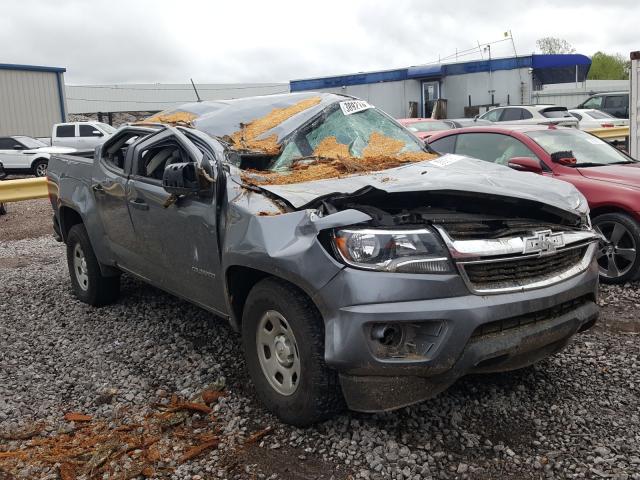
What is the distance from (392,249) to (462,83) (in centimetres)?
2935

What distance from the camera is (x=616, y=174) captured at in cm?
603

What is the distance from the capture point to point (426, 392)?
2.96 metres

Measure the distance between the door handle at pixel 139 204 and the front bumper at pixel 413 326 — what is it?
2037 millimetres

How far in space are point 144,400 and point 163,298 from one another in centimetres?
214

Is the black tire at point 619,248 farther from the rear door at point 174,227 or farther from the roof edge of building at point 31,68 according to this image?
the roof edge of building at point 31,68

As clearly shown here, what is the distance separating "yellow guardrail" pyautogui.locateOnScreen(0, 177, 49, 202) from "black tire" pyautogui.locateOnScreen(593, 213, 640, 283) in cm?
707

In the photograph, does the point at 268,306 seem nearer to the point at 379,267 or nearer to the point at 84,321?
the point at 379,267

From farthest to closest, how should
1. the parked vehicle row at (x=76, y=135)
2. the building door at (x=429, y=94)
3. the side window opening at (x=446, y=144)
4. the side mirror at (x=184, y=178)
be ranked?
Result: the building door at (x=429, y=94)
the parked vehicle row at (x=76, y=135)
the side window opening at (x=446, y=144)
the side mirror at (x=184, y=178)

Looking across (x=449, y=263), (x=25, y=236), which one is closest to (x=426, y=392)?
(x=449, y=263)

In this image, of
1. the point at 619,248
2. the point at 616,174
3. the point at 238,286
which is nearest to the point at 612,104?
the point at 616,174

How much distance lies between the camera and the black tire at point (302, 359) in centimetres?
304

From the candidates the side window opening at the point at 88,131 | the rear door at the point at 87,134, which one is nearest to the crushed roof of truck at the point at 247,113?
the rear door at the point at 87,134

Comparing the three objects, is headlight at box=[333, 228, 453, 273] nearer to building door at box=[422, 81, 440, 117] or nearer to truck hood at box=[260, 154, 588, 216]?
truck hood at box=[260, 154, 588, 216]

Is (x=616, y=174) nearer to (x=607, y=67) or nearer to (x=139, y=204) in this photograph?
(x=139, y=204)
